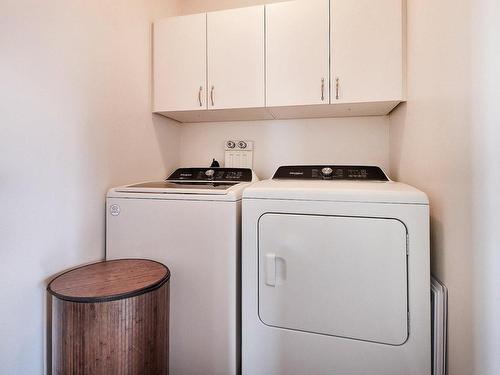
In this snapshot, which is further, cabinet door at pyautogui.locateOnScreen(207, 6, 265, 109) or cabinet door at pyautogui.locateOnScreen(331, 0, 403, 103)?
cabinet door at pyautogui.locateOnScreen(207, 6, 265, 109)

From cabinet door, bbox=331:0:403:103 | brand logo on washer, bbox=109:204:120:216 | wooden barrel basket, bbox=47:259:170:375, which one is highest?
cabinet door, bbox=331:0:403:103

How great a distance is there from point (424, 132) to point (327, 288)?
84 centimetres

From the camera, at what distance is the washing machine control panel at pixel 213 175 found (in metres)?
1.79

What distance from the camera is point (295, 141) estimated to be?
6.61 feet

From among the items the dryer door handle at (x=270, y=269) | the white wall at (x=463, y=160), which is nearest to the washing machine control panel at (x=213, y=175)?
the dryer door handle at (x=270, y=269)

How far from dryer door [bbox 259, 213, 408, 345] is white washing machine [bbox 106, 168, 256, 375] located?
0.16m

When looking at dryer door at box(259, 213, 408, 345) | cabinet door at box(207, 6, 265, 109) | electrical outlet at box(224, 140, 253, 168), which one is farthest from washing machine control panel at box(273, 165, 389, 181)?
dryer door at box(259, 213, 408, 345)

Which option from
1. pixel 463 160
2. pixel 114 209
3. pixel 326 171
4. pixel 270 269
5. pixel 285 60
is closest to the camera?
pixel 463 160

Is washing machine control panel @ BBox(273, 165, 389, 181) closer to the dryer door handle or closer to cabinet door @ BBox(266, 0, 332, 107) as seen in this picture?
cabinet door @ BBox(266, 0, 332, 107)

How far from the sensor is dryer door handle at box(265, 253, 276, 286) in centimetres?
117

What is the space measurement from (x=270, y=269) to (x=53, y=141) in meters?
1.08

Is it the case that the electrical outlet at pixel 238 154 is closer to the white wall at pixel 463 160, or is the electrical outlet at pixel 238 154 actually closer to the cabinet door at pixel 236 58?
the cabinet door at pixel 236 58

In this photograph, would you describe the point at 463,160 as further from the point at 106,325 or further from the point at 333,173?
the point at 106,325

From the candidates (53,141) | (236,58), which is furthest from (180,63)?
(53,141)
